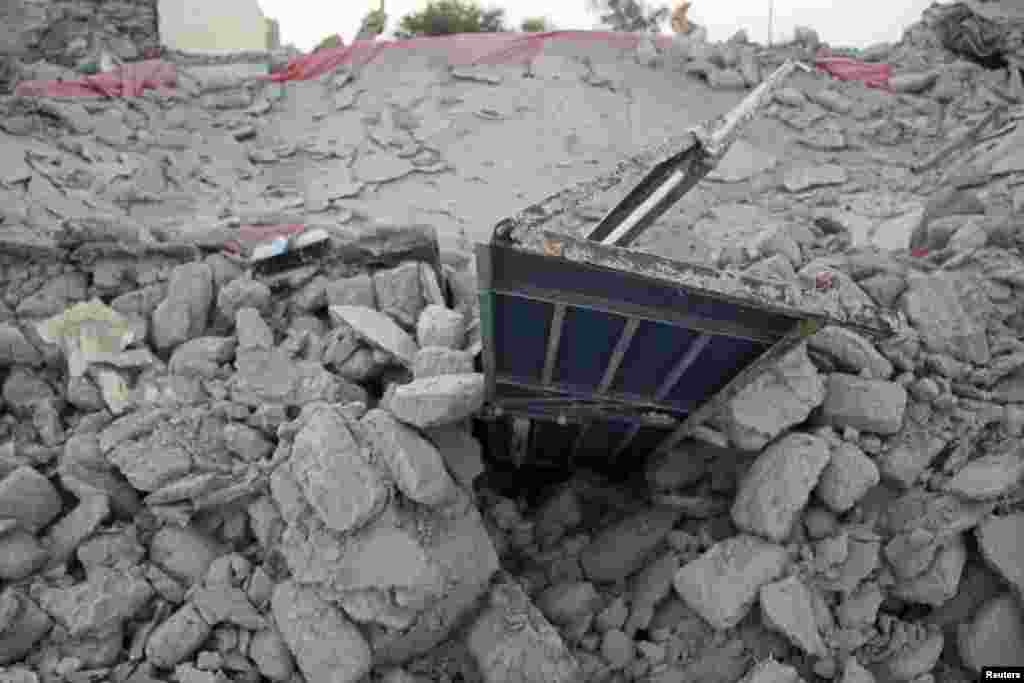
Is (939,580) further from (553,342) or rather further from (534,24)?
(534,24)

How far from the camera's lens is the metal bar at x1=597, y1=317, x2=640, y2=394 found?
12.0 feet

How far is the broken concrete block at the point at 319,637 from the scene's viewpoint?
11.7ft

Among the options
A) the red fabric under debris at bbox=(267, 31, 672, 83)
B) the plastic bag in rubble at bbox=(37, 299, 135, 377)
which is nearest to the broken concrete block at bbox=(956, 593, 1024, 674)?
the plastic bag in rubble at bbox=(37, 299, 135, 377)

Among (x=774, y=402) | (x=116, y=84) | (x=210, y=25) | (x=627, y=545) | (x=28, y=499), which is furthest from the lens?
(x=210, y=25)

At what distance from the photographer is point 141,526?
4.07 metres

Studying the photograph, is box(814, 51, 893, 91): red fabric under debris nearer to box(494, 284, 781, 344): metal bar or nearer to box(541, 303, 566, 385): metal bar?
box(494, 284, 781, 344): metal bar

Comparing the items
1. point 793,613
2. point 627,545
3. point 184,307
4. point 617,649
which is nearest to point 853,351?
point 793,613

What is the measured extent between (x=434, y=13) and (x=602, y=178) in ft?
46.9

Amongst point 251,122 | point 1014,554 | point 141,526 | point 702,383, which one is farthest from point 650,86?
point 141,526

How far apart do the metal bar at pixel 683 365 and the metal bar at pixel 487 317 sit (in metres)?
1.00

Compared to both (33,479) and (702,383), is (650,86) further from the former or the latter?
(33,479)

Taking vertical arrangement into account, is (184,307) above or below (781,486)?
above

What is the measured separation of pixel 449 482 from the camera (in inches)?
154

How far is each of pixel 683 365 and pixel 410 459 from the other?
5.25ft
